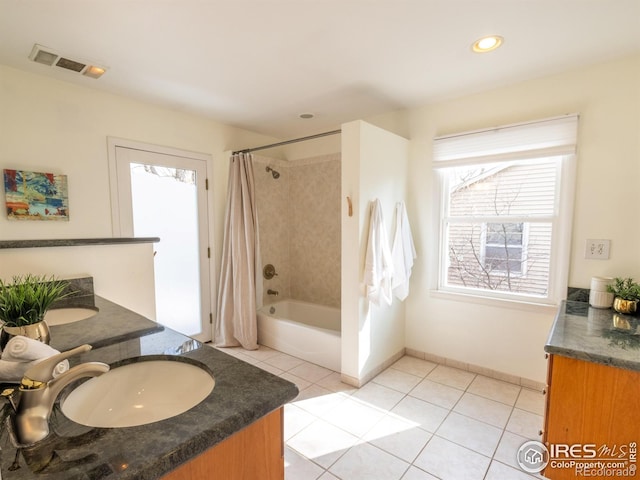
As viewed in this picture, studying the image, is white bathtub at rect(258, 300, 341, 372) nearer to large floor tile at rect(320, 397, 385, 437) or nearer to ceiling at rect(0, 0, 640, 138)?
large floor tile at rect(320, 397, 385, 437)

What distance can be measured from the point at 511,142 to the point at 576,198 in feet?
1.92

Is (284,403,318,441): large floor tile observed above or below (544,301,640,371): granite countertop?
below

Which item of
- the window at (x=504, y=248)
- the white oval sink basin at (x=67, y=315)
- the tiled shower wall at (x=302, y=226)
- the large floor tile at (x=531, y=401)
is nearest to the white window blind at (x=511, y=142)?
the window at (x=504, y=248)

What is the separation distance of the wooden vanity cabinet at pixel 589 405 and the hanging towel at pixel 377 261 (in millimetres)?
1143

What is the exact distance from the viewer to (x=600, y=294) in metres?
1.92

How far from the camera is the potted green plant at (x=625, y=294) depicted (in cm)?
177

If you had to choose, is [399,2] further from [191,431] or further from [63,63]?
[63,63]

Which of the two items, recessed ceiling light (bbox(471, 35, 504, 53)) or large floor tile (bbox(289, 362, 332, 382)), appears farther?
large floor tile (bbox(289, 362, 332, 382))

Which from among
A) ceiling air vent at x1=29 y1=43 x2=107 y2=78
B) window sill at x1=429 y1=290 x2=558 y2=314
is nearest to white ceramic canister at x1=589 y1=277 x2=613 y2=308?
window sill at x1=429 y1=290 x2=558 y2=314

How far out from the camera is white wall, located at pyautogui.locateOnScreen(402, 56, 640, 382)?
1.98 m

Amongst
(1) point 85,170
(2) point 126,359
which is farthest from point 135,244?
(2) point 126,359

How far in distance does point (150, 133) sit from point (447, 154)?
8.40 ft

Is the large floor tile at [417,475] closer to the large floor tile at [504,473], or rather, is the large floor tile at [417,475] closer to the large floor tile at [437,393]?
the large floor tile at [504,473]

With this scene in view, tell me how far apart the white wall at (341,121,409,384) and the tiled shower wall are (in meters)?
0.97
